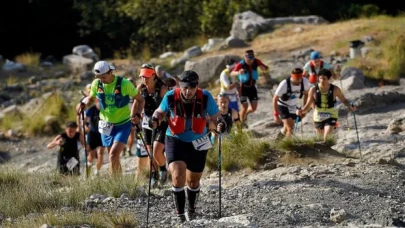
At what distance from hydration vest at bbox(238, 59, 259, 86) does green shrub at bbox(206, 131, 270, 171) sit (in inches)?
154

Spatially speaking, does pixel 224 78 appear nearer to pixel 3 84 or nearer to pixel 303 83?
pixel 303 83

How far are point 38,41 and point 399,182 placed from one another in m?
26.5

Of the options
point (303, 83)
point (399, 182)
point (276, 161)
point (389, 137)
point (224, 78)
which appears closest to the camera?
point (399, 182)

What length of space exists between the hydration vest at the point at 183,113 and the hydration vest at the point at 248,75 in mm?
7261

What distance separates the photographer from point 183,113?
28.1ft

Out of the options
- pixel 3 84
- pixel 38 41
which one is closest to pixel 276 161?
pixel 3 84

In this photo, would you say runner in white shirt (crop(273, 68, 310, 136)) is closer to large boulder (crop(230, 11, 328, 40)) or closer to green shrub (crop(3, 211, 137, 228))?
green shrub (crop(3, 211, 137, 228))

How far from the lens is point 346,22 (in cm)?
2788

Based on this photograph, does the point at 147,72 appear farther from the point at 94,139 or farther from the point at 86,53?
the point at 86,53

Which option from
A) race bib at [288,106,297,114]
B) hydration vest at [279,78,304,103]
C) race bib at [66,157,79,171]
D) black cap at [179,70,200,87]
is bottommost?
race bib at [66,157,79,171]

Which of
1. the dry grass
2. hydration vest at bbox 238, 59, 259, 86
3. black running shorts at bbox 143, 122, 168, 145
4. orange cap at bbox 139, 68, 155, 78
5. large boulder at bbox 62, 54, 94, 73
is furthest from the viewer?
large boulder at bbox 62, 54, 94, 73

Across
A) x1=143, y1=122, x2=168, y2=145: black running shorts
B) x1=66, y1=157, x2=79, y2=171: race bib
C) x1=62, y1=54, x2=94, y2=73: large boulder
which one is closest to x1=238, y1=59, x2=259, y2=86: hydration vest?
x1=66, y1=157, x2=79, y2=171: race bib

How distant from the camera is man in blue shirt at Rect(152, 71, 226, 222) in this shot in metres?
8.54

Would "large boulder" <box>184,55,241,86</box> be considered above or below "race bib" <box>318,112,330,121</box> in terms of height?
below
